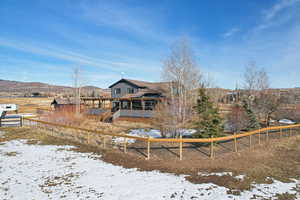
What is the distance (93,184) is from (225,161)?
5.85m

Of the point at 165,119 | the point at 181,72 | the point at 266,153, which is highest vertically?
the point at 181,72

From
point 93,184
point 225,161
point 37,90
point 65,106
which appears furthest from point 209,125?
point 37,90

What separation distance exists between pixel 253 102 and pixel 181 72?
8.72 m

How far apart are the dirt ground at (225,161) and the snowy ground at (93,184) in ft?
1.63

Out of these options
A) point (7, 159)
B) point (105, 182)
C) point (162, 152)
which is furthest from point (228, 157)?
point (7, 159)

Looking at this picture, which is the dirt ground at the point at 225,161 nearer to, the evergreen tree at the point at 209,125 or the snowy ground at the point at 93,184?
Result: the snowy ground at the point at 93,184

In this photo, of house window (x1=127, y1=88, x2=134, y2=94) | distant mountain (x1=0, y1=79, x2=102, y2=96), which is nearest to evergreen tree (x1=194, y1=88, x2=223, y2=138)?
house window (x1=127, y1=88, x2=134, y2=94)

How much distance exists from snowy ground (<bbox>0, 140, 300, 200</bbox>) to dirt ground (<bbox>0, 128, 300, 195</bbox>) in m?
0.50

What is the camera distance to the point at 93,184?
223 inches

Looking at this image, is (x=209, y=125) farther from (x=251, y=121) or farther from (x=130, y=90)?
(x=130, y=90)

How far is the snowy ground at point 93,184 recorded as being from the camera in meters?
4.97

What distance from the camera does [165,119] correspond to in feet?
40.2

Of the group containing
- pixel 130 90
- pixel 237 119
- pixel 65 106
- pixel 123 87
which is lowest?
pixel 237 119

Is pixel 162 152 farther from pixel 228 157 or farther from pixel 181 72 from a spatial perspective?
pixel 181 72
